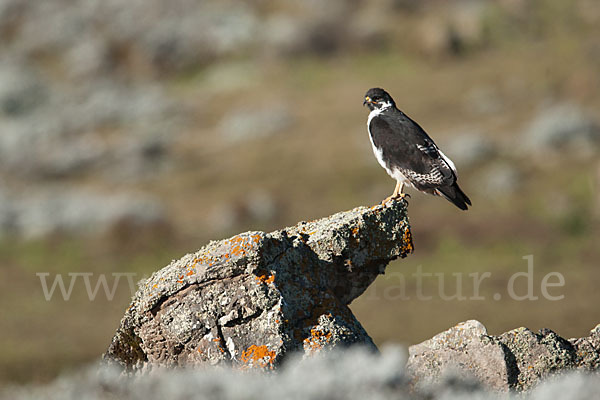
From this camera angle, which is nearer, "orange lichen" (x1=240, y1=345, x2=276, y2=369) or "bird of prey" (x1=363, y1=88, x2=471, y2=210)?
"orange lichen" (x1=240, y1=345, x2=276, y2=369)

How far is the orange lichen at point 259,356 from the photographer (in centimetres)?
574

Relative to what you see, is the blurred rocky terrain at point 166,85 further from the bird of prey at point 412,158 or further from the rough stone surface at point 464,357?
the rough stone surface at point 464,357

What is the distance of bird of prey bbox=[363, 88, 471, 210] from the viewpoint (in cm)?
829

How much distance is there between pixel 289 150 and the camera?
2950 centimetres

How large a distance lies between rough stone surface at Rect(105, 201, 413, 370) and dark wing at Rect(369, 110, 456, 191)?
1899mm

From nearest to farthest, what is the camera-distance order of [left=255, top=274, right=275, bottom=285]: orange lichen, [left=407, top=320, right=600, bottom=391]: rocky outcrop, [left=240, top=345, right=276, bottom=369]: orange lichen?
[left=240, top=345, right=276, bottom=369]: orange lichen < [left=255, top=274, right=275, bottom=285]: orange lichen < [left=407, top=320, right=600, bottom=391]: rocky outcrop

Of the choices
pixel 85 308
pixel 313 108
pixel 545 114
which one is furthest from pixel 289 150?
pixel 85 308

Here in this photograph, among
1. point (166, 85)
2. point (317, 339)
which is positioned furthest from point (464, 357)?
point (166, 85)

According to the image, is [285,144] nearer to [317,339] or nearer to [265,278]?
[265,278]

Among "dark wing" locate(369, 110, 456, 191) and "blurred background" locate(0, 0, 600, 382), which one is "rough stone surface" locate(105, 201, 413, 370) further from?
"blurred background" locate(0, 0, 600, 382)

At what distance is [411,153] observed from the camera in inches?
331

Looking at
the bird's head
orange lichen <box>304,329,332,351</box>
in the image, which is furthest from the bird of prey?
orange lichen <box>304,329,332,351</box>

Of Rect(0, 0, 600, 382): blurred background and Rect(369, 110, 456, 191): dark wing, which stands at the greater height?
Rect(0, 0, 600, 382): blurred background

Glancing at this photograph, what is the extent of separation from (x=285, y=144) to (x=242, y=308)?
2453 centimetres
